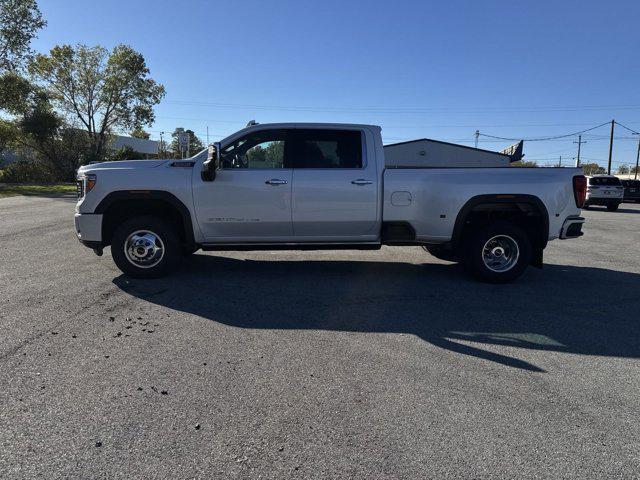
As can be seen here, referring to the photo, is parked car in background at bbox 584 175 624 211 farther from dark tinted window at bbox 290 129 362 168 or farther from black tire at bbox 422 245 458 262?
dark tinted window at bbox 290 129 362 168

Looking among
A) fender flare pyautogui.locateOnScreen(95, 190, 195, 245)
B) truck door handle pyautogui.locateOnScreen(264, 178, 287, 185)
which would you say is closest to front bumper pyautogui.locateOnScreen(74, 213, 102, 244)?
fender flare pyautogui.locateOnScreen(95, 190, 195, 245)

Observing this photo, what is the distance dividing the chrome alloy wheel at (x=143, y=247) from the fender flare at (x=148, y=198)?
1.49ft

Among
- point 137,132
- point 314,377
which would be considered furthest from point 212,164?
point 137,132

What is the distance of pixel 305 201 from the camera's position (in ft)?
20.6

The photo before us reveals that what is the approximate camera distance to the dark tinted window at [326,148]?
6418mm

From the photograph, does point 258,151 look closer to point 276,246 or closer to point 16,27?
point 276,246

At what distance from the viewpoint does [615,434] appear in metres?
2.88

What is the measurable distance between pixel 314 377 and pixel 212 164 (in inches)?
136

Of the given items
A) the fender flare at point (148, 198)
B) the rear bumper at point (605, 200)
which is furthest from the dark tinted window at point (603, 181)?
the fender flare at point (148, 198)

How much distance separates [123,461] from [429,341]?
279cm

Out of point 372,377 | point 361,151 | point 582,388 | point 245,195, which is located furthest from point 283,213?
point 582,388

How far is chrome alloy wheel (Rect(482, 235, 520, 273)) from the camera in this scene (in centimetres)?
655

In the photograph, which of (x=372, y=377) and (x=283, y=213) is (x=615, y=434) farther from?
(x=283, y=213)

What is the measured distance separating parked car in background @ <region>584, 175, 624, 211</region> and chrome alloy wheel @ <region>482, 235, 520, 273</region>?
1881 cm
